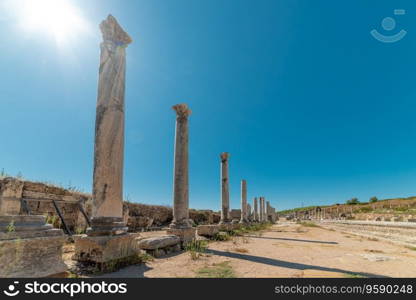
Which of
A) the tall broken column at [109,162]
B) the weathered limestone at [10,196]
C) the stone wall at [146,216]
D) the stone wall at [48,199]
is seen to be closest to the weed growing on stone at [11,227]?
the tall broken column at [109,162]

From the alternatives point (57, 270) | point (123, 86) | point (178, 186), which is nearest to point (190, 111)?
point (178, 186)

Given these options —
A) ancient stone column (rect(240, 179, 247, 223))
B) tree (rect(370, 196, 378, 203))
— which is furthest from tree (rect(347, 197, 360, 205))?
ancient stone column (rect(240, 179, 247, 223))

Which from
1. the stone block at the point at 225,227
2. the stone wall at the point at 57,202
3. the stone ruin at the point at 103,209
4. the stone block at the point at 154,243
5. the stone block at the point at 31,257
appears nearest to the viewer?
the stone block at the point at 31,257

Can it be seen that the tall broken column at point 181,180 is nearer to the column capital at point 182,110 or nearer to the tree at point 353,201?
the column capital at point 182,110

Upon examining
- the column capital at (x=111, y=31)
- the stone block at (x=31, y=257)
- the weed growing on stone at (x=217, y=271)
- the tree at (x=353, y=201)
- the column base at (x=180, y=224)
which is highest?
the column capital at (x=111, y=31)

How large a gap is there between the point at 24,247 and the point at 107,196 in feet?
8.31

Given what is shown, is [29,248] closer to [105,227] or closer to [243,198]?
[105,227]

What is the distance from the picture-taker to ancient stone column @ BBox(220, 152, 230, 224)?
15.4 metres

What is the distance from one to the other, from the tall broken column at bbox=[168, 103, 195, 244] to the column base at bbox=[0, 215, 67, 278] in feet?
17.6

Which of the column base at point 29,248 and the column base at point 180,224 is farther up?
the column base at point 29,248

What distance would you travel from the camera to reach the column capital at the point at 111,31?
251 inches

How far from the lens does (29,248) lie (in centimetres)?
307

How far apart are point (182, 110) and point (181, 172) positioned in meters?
2.79

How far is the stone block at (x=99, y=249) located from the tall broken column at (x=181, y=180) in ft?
11.7
